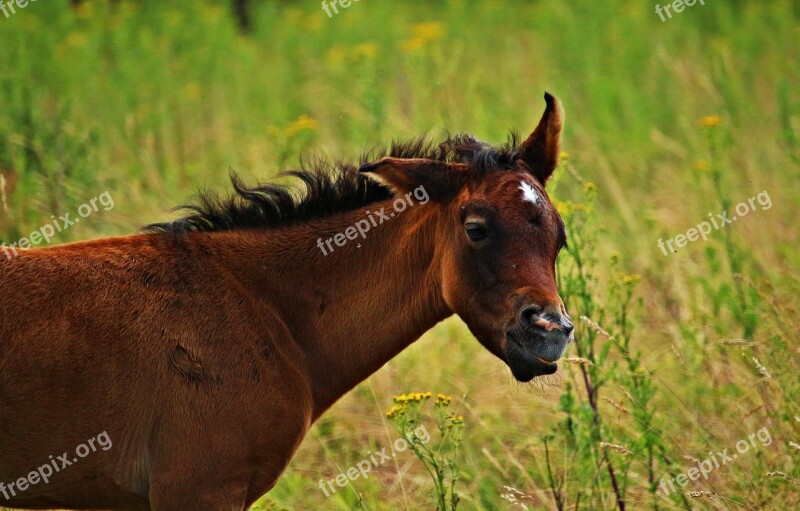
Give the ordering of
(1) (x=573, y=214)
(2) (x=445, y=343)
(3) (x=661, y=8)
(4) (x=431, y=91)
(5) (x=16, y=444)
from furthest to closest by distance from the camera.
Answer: (3) (x=661, y=8), (4) (x=431, y=91), (2) (x=445, y=343), (1) (x=573, y=214), (5) (x=16, y=444)

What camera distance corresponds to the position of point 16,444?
4.09 m

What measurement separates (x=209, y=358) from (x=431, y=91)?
708 centimetres

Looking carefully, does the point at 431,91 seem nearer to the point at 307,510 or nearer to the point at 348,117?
the point at 348,117

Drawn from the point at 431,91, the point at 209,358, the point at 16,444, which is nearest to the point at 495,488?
the point at 209,358

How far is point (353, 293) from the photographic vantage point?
4.78 metres

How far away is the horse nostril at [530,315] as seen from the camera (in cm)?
419
